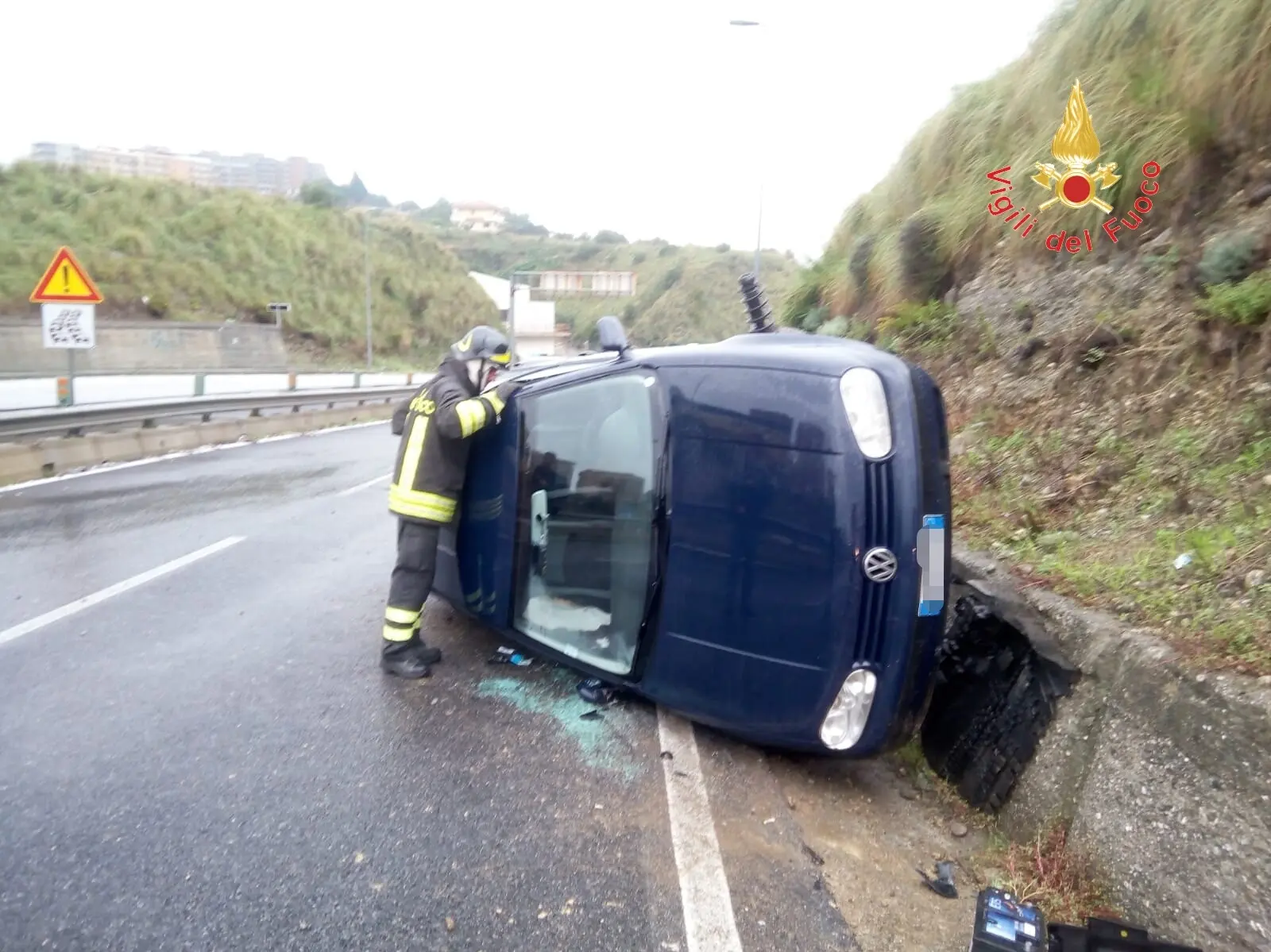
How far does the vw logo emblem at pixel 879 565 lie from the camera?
3631 millimetres

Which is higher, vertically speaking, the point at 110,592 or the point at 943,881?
the point at 943,881

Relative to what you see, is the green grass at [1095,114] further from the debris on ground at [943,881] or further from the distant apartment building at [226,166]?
the distant apartment building at [226,166]

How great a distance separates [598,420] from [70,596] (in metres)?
4.23

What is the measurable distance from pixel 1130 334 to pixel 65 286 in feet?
42.6

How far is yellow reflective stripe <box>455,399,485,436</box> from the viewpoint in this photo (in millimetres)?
4898

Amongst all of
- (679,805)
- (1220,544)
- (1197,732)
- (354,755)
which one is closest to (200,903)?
(354,755)

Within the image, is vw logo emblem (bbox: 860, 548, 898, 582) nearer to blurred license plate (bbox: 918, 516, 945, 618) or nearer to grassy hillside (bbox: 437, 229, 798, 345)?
blurred license plate (bbox: 918, 516, 945, 618)

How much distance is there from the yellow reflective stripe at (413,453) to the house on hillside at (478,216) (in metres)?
48.7

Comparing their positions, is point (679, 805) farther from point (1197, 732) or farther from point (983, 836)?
point (1197, 732)

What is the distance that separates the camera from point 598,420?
462 centimetres

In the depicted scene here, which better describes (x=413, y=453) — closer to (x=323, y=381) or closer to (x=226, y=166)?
(x=323, y=381)

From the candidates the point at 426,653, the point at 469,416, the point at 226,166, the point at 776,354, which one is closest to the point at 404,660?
the point at 426,653

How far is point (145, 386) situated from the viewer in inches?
854

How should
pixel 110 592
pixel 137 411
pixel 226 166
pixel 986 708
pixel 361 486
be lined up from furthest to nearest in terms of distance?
pixel 226 166
pixel 137 411
pixel 361 486
pixel 110 592
pixel 986 708
